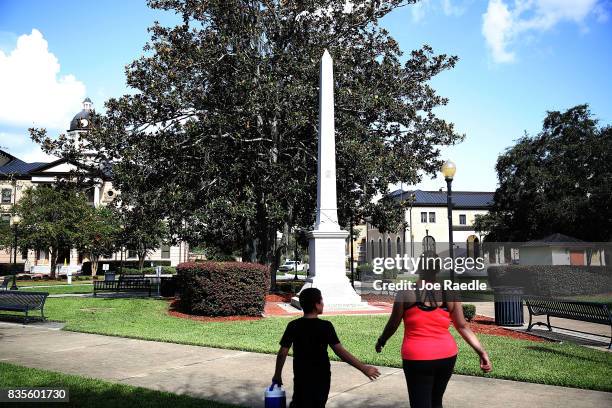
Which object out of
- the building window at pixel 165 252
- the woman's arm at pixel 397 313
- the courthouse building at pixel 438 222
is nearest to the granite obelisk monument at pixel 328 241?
the woman's arm at pixel 397 313

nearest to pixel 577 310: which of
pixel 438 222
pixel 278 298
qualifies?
pixel 278 298

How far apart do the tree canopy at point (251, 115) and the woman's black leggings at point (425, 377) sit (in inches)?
668

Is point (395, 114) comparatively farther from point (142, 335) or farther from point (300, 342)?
point (300, 342)

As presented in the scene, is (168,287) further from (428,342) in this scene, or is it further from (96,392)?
(428,342)

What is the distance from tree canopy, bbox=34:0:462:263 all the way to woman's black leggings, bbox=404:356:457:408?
16979 millimetres

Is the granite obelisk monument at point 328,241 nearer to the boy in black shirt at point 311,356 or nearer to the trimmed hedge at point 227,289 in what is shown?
the trimmed hedge at point 227,289

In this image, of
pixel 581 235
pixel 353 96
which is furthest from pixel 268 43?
pixel 581 235

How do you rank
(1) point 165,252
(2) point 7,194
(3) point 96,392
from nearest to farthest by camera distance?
(3) point 96,392 → (2) point 7,194 → (1) point 165,252

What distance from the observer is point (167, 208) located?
21797 mm

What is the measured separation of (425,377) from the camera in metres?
3.73

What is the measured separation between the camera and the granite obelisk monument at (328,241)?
17.3 metres

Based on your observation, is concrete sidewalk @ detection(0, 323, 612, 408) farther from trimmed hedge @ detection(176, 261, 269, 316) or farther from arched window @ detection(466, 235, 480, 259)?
arched window @ detection(466, 235, 480, 259)

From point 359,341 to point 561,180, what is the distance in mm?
26369

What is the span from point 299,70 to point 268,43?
328cm
